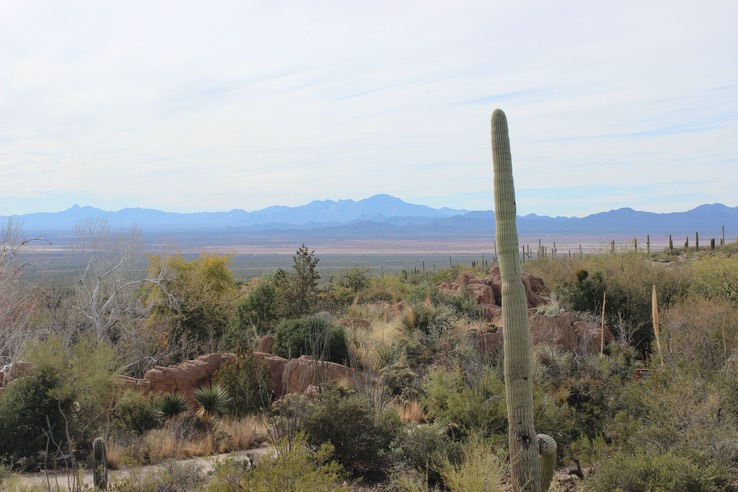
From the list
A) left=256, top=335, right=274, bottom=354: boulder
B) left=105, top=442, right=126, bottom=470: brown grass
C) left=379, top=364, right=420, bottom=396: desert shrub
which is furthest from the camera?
left=256, top=335, right=274, bottom=354: boulder

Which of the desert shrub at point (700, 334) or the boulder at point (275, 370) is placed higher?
the desert shrub at point (700, 334)

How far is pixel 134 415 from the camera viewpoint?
1114 centimetres

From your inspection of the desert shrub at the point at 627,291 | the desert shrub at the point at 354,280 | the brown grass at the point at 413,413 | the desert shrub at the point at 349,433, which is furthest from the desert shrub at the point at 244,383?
the desert shrub at the point at 354,280

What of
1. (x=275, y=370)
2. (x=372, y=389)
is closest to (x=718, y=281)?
(x=372, y=389)

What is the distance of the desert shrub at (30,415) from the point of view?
9711 millimetres

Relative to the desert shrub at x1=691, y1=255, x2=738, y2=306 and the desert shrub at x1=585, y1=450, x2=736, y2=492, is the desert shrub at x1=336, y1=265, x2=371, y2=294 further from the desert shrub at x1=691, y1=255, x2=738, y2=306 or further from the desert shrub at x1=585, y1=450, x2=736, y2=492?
the desert shrub at x1=585, y1=450, x2=736, y2=492

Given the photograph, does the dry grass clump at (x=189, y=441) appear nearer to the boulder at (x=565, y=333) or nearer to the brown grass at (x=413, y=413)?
the brown grass at (x=413, y=413)

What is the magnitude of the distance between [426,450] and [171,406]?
4.89 metres

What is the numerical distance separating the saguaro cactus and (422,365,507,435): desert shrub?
6.68 ft

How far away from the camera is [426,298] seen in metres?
18.9

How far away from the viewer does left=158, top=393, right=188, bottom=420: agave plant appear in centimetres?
1156

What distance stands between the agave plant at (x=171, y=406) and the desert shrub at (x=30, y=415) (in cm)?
166

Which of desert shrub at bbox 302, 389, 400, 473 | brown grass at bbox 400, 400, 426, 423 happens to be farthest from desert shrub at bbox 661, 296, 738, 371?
desert shrub at bbox 302, 389, 400, 473

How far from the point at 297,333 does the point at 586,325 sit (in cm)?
637
